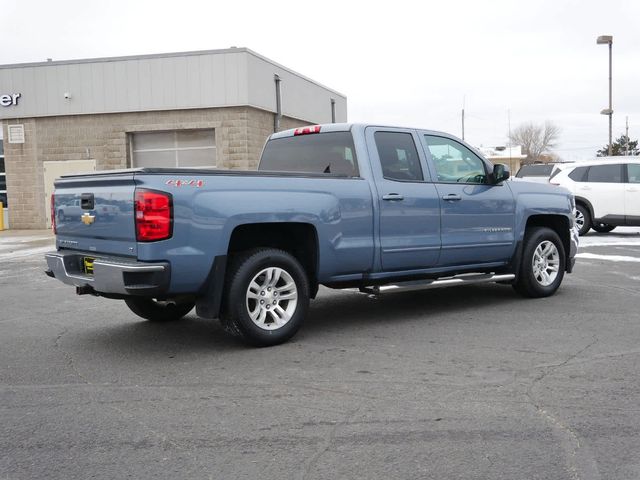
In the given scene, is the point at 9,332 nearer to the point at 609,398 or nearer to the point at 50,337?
the point at 50,337

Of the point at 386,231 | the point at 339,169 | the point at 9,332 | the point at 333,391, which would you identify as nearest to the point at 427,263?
the point at 386,231

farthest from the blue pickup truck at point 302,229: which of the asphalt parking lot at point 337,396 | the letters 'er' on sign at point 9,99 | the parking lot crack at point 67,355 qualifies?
the letters 'er' on sign at point 9,99

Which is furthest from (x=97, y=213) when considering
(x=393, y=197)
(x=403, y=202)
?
(x=403, y=202)

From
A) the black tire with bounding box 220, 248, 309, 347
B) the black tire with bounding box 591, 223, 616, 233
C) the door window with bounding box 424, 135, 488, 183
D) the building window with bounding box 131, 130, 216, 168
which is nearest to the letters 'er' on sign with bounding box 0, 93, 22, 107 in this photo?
the building window with bounding box 131, 130, 216, 168

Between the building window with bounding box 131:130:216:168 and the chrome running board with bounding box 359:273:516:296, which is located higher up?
the building window with bounding box 131:130:216:168

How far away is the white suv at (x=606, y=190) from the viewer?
54.2 ft

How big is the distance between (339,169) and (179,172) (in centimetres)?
198

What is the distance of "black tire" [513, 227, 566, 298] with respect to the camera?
26.7 feet

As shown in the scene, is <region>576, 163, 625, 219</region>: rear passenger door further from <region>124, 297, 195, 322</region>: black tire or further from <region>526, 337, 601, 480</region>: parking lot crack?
<region>526, 337, 601, 480</region>: parking lot crack

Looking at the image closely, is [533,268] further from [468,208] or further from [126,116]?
[126,116]

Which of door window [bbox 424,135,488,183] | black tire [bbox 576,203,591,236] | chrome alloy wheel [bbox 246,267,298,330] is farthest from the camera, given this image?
black tire [bbox 576,203,591,236]

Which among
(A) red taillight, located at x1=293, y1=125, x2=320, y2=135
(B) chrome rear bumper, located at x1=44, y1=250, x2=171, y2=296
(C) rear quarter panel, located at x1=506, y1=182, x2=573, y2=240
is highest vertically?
(A) red taillight, located at x1=293, y1=125, x2=320, y2=135

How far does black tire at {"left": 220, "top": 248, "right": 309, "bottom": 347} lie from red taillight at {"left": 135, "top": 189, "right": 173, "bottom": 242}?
0.74m

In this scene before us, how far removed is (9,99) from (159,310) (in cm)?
2078
